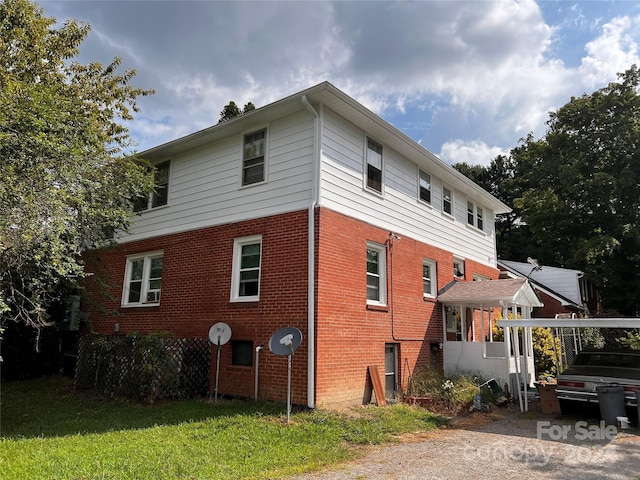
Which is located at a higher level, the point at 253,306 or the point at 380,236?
the point at 380,236

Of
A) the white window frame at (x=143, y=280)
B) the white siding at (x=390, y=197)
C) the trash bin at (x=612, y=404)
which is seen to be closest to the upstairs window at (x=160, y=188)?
the white window frame at (x=143, y=280)

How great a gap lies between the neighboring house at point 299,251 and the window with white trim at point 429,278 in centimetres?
5

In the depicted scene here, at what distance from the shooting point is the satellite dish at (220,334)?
1099cm

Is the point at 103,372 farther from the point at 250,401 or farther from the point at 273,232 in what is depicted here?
the point at 273,232

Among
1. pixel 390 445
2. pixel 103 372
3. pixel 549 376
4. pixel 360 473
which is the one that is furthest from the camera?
pixel 549 376

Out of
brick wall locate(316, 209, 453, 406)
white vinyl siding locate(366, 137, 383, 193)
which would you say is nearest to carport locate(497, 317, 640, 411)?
brick wall locate(316, 209, 453, 406)

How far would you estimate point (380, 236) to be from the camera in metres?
12.5

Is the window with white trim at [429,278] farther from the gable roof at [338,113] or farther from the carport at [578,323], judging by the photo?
the gable roof at [338,113]

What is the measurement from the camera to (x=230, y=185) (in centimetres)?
1256

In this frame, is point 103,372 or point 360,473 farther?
point 103,372

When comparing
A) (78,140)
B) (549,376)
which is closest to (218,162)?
(78,140)

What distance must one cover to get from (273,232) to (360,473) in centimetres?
631

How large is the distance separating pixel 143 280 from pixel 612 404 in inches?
501

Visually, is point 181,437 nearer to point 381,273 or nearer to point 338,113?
point 381,273
